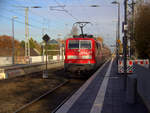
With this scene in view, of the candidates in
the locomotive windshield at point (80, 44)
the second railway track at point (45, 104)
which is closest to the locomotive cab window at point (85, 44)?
the locomotive windshield at point (80, 44)

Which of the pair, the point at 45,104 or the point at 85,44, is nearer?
the point at 45,104

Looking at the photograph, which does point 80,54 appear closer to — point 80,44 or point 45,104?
point 80,44

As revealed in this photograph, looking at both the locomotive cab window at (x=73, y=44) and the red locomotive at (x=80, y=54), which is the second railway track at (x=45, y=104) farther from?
the locomotive cab window at (x=73, y=44)

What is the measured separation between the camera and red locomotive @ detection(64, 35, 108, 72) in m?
14.9

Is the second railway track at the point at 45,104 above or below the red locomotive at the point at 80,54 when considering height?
below

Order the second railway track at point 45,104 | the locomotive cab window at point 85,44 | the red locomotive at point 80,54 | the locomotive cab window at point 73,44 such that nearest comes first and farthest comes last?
the second railway track at point 45,104 < the red locomotive at point 80,54 < the locomotive cab window at point 85,44 < the locomotive cab window at point 73,44

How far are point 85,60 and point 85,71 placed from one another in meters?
0.78

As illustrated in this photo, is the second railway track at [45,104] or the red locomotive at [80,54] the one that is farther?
the red locomotive at [80,54]

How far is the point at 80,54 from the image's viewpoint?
1521 cm

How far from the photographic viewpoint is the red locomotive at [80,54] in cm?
1488

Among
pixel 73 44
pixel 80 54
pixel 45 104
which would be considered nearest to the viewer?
pixel 45 104

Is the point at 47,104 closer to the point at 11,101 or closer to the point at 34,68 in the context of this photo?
the point at 11,101

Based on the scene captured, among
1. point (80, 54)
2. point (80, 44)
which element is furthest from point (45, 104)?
point (80, 44)

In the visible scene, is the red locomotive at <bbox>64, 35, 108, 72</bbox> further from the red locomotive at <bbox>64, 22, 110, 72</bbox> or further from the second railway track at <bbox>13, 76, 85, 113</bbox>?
the second railway track at <bbox>13, 76, 85, 113</bbox>
